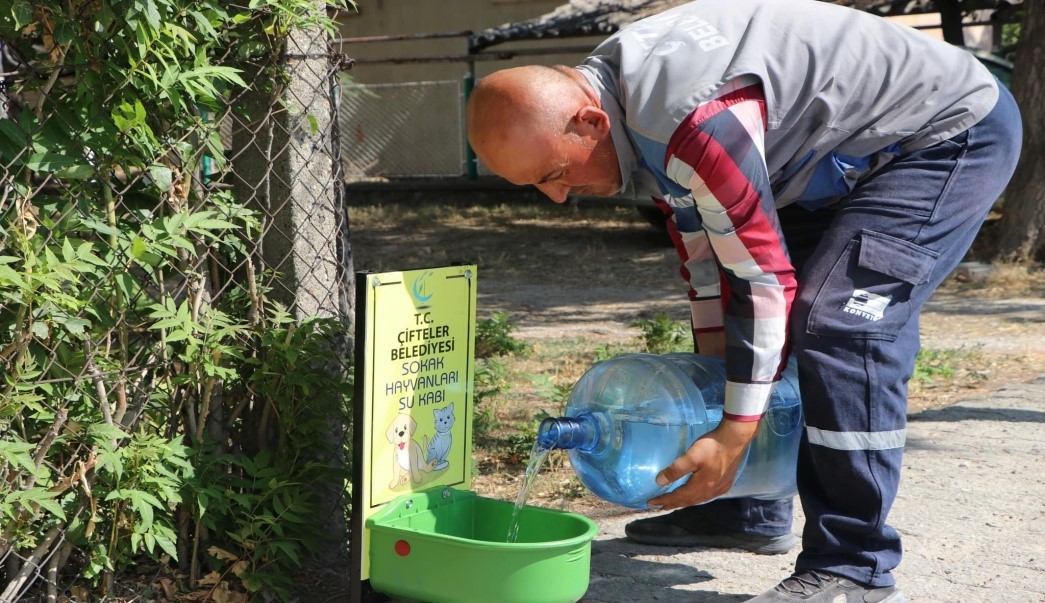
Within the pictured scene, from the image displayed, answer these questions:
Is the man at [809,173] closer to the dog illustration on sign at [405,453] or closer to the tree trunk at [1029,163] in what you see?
the dog illustration on sign at [405,453]

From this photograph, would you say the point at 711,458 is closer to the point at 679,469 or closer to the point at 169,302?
the point at 679,469

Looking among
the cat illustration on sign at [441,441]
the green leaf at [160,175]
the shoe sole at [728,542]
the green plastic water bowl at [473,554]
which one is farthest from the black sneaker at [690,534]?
the green leaf at [160,175]

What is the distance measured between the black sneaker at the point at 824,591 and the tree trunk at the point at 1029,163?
24.9 feet

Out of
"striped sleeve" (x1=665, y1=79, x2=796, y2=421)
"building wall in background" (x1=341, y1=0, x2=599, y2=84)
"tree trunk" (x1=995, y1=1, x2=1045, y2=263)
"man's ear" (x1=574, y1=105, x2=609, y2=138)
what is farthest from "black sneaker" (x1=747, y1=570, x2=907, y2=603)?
"building wall in background" (x1=341, y1=0, x2=599, y2=84)

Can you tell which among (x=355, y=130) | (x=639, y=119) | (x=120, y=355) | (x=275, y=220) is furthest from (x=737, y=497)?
(x=355, y=130)

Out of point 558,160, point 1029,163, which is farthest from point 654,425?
point 1029,163

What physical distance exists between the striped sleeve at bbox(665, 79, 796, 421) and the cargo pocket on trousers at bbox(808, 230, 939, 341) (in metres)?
0.09

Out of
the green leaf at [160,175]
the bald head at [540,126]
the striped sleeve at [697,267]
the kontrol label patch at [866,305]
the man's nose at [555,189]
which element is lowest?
the kontrol label patch at [866,305]

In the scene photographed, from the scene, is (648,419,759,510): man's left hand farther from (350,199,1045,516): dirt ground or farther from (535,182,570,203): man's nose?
(350,199,1045,516): dirt ground

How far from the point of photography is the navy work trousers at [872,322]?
2.53 m

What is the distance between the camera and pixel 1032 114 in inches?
375

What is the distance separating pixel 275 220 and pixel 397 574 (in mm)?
→ 1016

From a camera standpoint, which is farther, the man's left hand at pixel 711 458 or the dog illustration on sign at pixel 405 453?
the dog illustration on sign at pixel 405 453

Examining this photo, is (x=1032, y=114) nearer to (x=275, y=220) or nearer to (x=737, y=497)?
(x=737, y=497)
